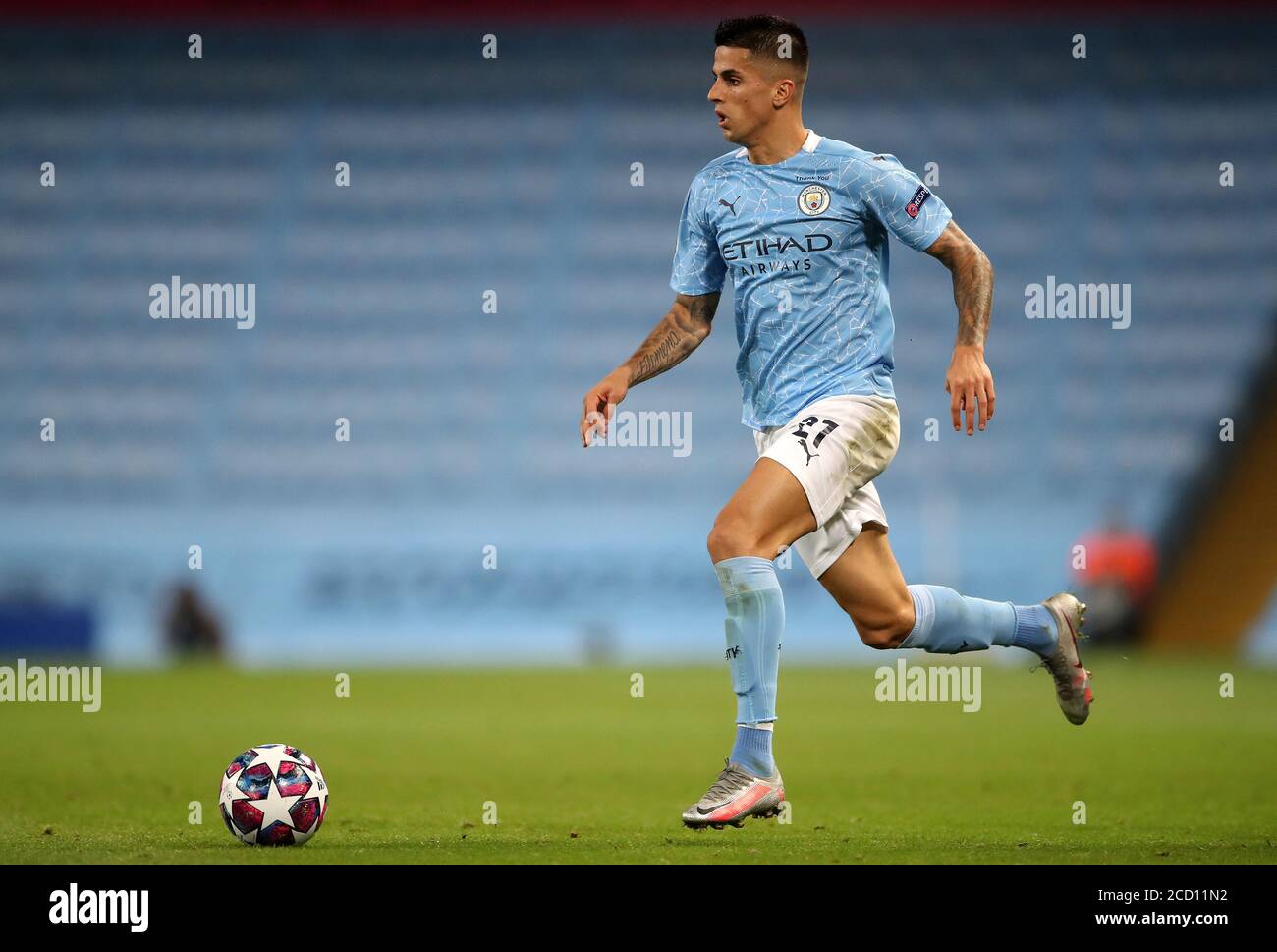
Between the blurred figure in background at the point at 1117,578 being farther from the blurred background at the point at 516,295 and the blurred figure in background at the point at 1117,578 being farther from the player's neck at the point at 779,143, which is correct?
the player's neck at the point at 779,143

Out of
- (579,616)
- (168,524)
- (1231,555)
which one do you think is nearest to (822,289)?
(1231,555)

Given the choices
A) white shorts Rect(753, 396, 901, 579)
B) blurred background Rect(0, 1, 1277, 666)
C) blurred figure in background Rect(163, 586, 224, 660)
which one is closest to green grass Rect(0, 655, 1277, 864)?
white shorts Rect(753, 396, 901, 579)

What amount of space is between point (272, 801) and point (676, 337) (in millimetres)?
2060

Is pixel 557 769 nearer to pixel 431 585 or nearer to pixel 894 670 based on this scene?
pixel 894 670

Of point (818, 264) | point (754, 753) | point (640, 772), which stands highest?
point (818, 264)

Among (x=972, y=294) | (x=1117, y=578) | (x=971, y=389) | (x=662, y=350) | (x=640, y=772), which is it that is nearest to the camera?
(x=971, y=389)

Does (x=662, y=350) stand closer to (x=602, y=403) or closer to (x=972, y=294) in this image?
(x=602, y=403)

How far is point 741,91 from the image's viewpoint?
18.0 ft

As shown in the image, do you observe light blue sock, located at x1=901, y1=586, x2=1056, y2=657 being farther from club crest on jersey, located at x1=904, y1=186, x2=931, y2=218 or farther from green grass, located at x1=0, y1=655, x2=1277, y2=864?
club crest on jersey, located at x1=904, y1=186, x2=931, y2=218

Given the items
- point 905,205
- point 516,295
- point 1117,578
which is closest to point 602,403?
point 905,205

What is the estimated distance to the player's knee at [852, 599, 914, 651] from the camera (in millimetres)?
5531

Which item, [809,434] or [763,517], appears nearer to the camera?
[763,517]

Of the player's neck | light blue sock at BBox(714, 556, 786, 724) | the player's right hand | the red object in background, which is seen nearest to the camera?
light blue sock at BBox(714, 556, 786, 724)

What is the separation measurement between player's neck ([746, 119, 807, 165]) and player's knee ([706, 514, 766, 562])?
51.3 inches
